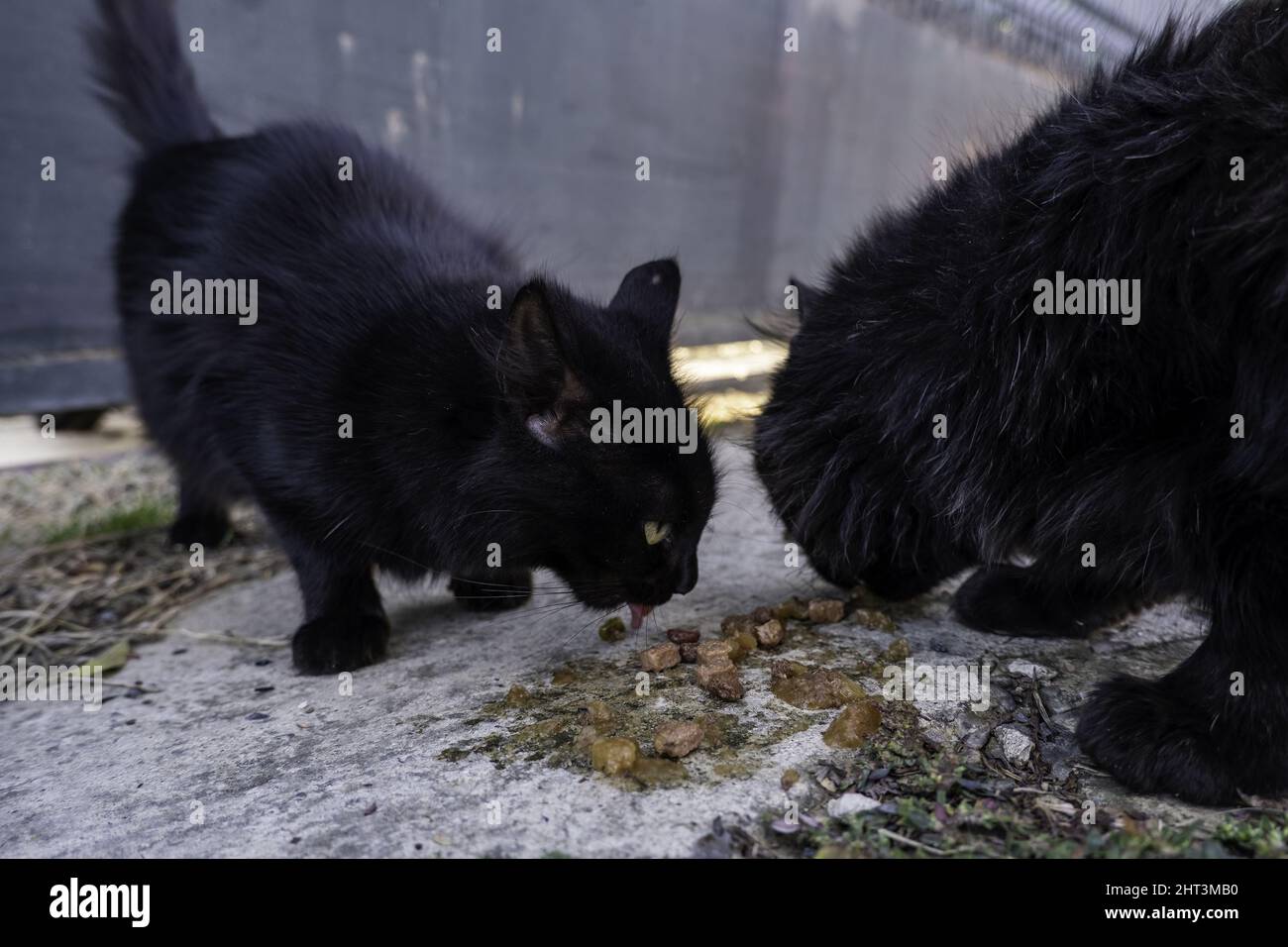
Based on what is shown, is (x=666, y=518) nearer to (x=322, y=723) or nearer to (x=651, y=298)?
(x=651, y=298)

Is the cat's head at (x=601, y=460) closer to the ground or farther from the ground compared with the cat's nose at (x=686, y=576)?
farther from the ground

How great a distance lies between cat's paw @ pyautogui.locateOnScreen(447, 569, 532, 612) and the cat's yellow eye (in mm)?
639

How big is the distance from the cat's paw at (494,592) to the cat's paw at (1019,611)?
1.21 metres

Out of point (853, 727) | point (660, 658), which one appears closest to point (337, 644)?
point (660, 658)

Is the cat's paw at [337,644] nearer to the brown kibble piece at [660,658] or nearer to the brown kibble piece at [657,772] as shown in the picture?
the brown kibble piece at [660,658]

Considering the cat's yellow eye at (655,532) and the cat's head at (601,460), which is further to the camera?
the cat's yellow eye at (655,532)

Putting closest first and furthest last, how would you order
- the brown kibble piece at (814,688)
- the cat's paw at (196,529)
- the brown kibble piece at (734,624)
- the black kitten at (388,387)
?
the brown kibble piece at (814,688)
the black kitten at (388,387)
the brown kibble piece at (734,624)
the cat's paw at (196,529)

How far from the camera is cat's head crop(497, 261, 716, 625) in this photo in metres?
2.21

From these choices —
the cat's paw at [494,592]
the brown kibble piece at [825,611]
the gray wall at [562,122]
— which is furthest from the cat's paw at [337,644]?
the gray wall at [562,122]

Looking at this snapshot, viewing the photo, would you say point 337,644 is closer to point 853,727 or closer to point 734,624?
point 734,624

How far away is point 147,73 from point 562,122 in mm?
2662

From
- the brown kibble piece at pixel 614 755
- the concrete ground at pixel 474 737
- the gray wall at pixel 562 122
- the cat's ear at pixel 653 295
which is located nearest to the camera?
the concrete ground at pixel 474 737

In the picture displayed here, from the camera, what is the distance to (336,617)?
105 inches

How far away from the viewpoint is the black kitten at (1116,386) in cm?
185
